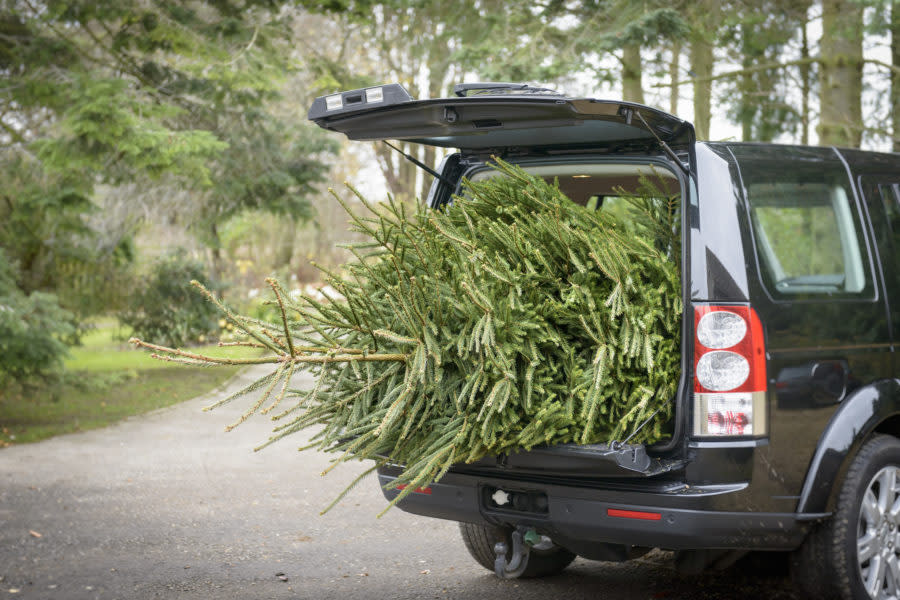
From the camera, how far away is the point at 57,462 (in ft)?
27.6

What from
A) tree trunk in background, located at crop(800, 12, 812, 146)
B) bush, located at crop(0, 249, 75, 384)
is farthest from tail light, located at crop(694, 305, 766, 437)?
tree trunk in background, located at crop(800, 12, 812, 146)

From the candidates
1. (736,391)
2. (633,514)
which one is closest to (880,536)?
(736,391)

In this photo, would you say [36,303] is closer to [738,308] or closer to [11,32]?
[11,32]

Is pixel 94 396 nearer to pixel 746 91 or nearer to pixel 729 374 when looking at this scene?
pixel 746 91

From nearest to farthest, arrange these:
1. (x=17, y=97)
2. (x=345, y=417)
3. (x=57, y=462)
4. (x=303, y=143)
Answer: (x=345, y=417)
(x=57, y=462)
(x=17, y=97)
(x=303, y=143)

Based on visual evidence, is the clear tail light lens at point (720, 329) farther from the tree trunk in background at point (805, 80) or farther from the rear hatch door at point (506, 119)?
the tree trunk in background at point (805, 80)

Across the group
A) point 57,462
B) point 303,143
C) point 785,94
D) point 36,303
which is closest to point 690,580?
point 57,462

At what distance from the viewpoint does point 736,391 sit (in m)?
3.36

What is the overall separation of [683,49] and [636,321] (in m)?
12.2

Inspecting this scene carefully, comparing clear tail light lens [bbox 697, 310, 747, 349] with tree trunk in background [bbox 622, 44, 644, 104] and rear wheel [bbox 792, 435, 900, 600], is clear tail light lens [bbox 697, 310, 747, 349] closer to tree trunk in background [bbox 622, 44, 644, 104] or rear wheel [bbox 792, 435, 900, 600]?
rear wheel [bbox 792, 435, 900, 600]

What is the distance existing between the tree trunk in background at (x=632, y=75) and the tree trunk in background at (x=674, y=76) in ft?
1.46

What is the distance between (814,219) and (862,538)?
155 centimetres

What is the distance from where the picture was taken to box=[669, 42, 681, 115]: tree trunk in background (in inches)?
510

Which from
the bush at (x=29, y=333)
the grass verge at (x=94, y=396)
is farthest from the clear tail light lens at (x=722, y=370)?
the bush at (x=29, y=333)
